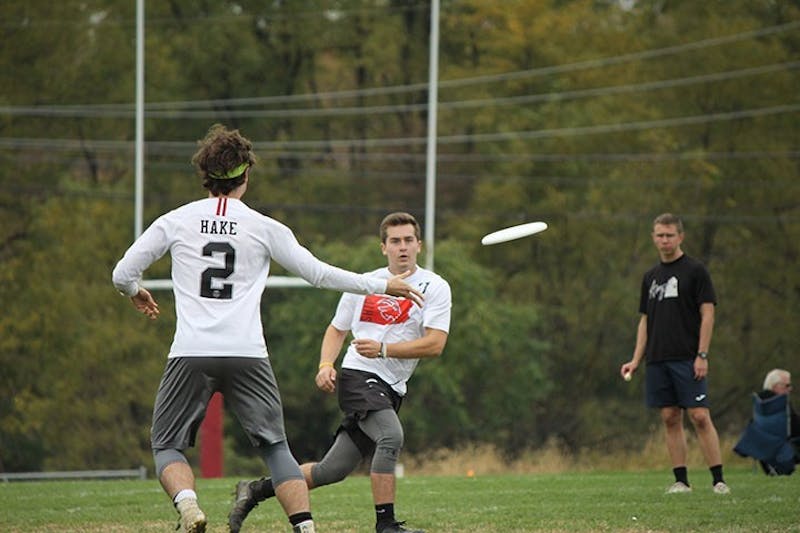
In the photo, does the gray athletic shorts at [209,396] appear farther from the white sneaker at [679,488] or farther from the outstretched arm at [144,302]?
the white sneaker at [679,488]

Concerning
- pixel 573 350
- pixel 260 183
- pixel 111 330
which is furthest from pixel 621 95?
pixel 111 330

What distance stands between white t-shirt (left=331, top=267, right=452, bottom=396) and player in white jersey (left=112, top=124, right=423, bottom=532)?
1.62 m

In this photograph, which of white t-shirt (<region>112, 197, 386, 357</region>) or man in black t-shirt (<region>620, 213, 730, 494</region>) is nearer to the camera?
white t-shirt (<region>112, 197, 386, 357</region>)

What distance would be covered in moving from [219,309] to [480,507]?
4.10m

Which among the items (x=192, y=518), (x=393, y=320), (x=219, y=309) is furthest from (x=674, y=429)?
(x=192, y=518)

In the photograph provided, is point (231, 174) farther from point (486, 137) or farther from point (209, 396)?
point (486, 137)

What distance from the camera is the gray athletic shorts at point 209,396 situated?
7355 mm

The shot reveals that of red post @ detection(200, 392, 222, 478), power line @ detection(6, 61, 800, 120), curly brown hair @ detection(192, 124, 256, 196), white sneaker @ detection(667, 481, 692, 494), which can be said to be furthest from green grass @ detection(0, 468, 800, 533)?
power line @ detection(6, 61, 800, 120)

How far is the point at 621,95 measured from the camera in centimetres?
4088

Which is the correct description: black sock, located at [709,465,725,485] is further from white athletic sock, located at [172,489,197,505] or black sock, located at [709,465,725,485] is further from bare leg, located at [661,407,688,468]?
white athletic sock, located at [172,489,197,505]

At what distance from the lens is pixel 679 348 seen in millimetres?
11922

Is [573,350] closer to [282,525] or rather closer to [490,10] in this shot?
[490,10]

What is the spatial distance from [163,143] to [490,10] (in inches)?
387

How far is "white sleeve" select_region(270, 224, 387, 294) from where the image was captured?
7.45 m
